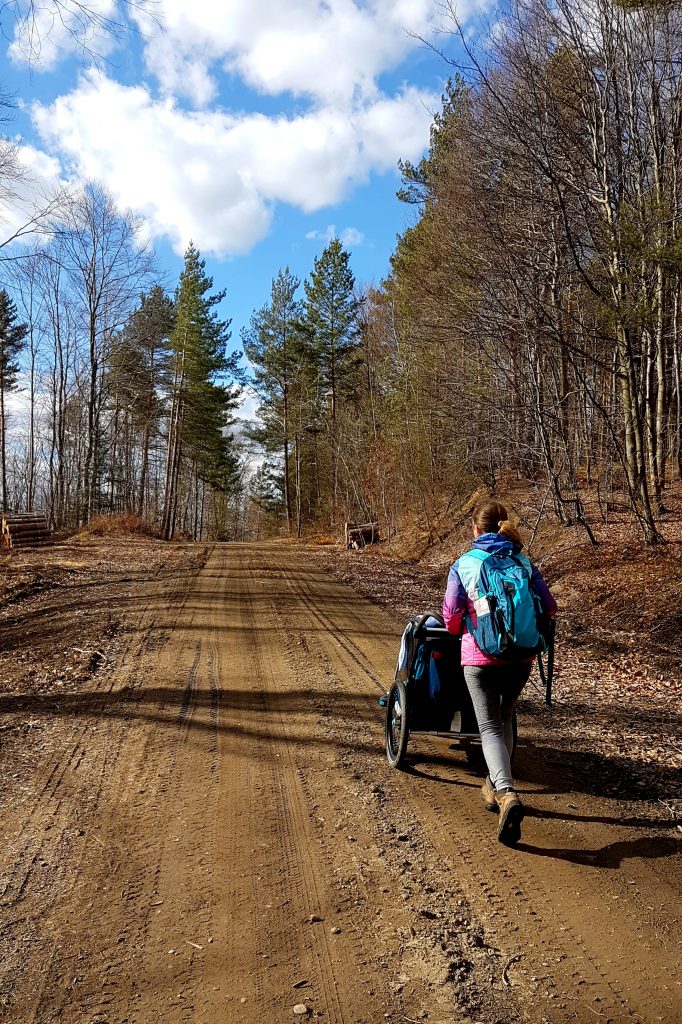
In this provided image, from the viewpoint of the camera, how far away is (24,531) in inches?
886

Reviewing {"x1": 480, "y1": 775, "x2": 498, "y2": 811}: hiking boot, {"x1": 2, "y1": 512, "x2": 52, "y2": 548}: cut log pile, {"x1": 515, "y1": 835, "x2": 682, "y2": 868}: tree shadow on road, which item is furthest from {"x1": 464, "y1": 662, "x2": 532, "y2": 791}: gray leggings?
{"x1": 2, "y1": 512, "x2": 52, "y2": 548}: cut log pile

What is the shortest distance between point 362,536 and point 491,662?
22.5m

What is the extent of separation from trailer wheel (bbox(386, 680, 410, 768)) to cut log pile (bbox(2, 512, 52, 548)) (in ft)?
65.1

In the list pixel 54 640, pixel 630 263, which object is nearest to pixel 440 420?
pixel 630 263

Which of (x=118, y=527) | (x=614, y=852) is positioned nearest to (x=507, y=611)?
(x=614, y=852)

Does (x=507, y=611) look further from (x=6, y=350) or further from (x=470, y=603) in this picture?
(x=6, y=350)

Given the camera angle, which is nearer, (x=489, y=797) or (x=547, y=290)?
(x=489, y=797)

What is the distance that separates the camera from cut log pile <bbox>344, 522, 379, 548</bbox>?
26.2 metres

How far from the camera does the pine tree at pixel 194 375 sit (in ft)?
116

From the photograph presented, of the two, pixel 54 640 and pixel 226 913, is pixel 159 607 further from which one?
pixel 226 913

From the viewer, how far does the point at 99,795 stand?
14.7 feet

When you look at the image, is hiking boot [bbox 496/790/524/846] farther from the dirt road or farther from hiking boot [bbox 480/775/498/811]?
hiking boot [bbox 480/775/498/811]

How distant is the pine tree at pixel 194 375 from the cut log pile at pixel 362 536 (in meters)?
11.1

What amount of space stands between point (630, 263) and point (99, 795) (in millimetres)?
10757
